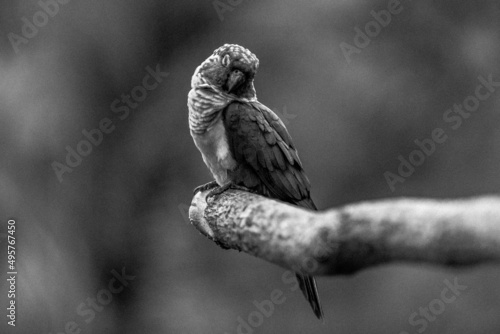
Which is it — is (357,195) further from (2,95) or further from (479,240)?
(479,240)

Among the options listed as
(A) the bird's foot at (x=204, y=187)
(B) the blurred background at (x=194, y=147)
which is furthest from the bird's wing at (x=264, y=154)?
(B) the blurred background at (x=194, y=147)

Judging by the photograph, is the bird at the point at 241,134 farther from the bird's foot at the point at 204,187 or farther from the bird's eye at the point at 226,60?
the bird's foot at the point at 204,187

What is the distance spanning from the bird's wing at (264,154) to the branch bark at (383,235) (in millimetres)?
1102

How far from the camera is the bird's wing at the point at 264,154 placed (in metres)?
3.00

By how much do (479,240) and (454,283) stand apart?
18.8 ft

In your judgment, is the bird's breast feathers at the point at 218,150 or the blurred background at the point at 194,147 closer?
the bird's breast feathers at the point at 218,150

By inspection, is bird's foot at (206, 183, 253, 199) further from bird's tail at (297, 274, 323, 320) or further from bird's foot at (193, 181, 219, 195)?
bird's tail at (297, 274, 323, 320)

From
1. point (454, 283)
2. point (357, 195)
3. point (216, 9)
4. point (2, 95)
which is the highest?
point (2, 95)

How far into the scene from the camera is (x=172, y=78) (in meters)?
6.85

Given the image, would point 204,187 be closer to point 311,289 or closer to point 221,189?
point 221,189

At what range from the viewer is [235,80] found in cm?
305

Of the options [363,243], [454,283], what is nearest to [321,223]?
[363,243]

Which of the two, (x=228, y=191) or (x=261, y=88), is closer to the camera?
(x=228, y=191)

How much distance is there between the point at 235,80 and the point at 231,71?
0.07 meters
